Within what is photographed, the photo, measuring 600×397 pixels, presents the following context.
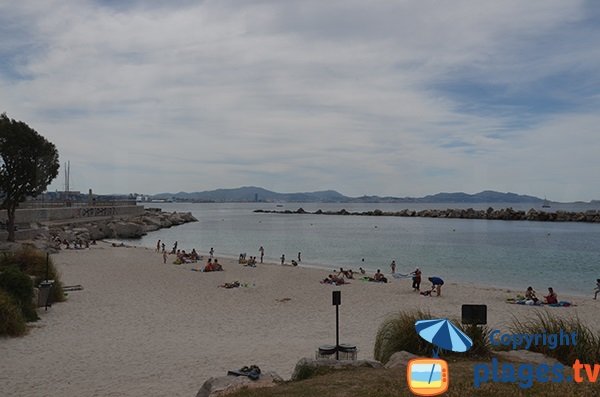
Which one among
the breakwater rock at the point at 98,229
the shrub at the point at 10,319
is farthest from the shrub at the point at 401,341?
the breakwater rock at the point at 98,229

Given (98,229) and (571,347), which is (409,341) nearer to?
(571,347)

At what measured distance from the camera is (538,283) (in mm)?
32062

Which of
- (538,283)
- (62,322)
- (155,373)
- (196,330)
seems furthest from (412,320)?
(538,283)

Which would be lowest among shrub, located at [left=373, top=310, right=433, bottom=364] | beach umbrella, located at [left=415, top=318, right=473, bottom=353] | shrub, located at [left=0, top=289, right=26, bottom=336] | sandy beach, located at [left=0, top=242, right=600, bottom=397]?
sandy beach, located at [left=0, top=242, right=600, bottom=397]

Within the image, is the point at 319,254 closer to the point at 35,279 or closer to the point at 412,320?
the point at 35,279

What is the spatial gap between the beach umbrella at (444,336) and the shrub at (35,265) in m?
15.0

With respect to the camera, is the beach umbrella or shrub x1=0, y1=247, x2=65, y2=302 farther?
shrub x1=0, y1=247, x2=65, y2=302

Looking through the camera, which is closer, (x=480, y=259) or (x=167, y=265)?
Answer: (x=167, y=265)

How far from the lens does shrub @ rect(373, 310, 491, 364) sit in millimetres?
8633

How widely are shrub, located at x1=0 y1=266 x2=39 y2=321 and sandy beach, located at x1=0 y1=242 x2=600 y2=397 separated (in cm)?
64

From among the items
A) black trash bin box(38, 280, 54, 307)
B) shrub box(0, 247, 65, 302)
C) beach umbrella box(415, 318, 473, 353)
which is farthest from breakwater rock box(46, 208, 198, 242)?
beach umbrella box(415, 318, 473, 353)

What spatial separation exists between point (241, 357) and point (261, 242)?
2160 inches

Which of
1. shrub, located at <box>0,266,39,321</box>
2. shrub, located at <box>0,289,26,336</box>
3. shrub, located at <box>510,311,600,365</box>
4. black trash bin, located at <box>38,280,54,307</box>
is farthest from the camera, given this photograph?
black trash bin, located at <box>38,280,54,307</box>

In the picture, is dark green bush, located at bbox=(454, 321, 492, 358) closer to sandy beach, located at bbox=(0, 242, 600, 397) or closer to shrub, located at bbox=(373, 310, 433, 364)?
shrub, located at bbox=(373, 310, 433, 364)
